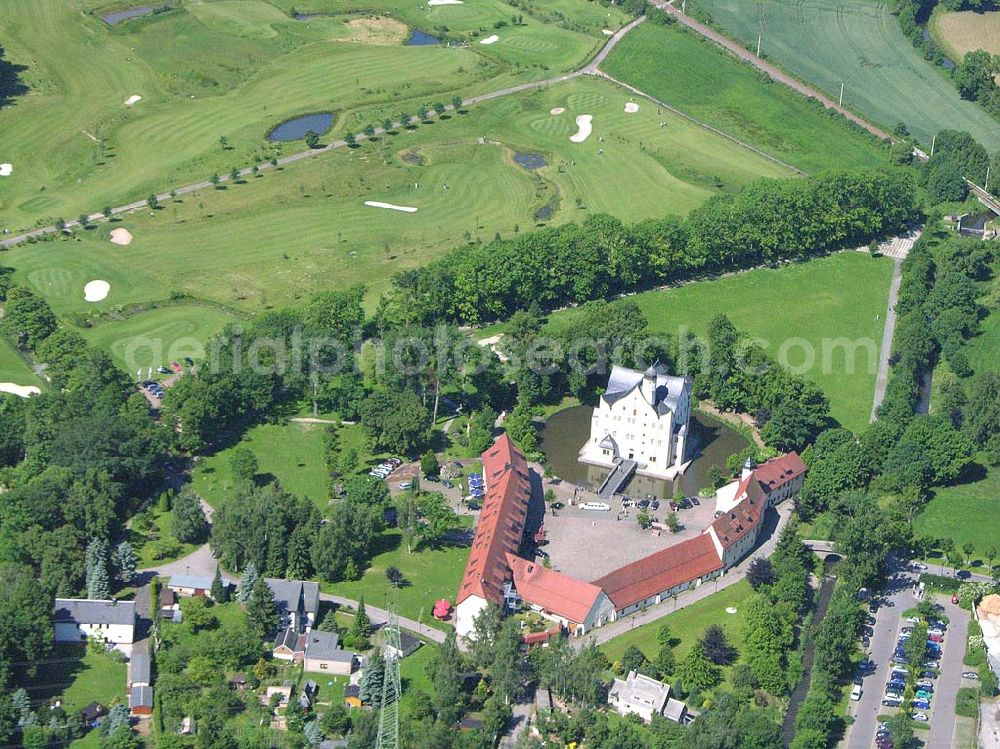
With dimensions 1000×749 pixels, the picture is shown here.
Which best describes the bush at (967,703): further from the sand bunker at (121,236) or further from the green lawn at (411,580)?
the sand bunker at (121,236)

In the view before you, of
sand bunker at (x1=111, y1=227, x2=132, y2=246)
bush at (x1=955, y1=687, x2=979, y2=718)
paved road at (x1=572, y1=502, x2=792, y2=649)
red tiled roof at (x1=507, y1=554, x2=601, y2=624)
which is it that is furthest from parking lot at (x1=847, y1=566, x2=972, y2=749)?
sand bunker at (x1=111, y1=227, x2=132, y2=246)

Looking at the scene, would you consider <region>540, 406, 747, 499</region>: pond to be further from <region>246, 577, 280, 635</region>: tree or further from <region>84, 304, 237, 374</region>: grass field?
<region>84, 304, 237, 374</region>: grass field

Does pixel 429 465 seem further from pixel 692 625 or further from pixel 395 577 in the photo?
pixel 692 625

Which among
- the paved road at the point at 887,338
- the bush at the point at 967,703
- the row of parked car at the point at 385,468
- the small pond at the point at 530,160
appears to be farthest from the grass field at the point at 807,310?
the bush at the point at 967,703

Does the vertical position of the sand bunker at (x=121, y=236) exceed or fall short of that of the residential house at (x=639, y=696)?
it falls short

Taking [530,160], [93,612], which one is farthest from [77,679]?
[530,160]
